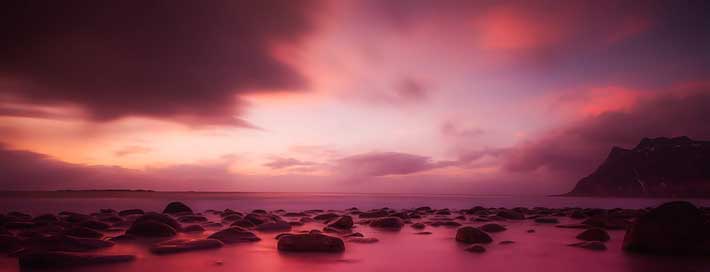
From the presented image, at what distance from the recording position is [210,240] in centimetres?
656

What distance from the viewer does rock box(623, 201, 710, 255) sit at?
586cm

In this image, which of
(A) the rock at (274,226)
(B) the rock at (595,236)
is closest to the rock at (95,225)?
(A) the rock at (274,226)

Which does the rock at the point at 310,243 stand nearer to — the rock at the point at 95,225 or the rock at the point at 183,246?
the rock at the point at 183,246

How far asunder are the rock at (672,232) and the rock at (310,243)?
5.03m

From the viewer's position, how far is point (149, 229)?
823 centimetres

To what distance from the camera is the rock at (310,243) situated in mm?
6180

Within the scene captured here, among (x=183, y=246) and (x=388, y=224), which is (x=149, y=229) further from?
(x=388, y=224)

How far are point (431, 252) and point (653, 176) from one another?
4047 inches

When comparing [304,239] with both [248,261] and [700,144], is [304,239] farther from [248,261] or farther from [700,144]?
[700,144]

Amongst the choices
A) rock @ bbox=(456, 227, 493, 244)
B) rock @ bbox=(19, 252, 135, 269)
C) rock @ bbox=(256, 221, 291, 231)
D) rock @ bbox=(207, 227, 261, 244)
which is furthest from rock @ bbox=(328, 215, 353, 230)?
rock @ bbox=(19, 252, 135, 269)

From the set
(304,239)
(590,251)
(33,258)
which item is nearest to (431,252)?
(304,239)

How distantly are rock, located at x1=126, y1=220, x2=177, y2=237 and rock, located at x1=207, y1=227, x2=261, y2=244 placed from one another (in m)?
1.72

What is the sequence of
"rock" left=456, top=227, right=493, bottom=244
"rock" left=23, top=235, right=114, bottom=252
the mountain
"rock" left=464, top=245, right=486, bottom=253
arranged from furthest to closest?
the mountain
"rock" left=456, top=227, right=493, bottom=244
"rock" left=464, top=245, right=486, bottom=253
"rock" left=23, top=235, right=114, bottom=252

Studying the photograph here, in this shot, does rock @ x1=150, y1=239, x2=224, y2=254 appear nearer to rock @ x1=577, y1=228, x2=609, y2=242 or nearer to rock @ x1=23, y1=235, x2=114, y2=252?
rock @ x1=23, y1=235, x2=114, y2=252
